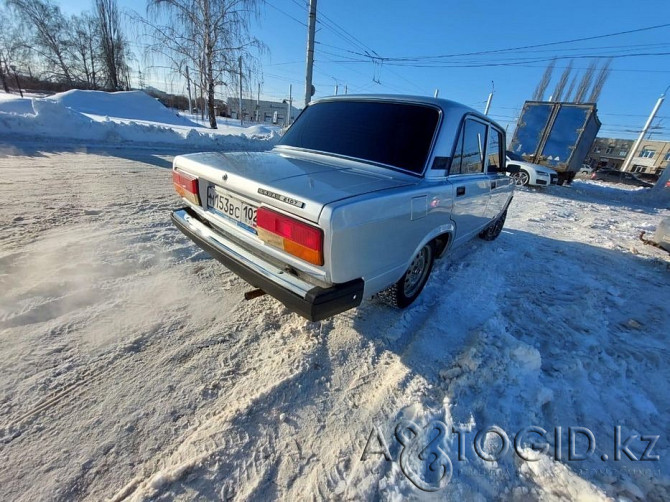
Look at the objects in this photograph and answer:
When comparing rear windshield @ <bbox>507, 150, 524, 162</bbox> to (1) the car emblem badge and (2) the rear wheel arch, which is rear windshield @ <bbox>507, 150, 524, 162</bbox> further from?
(1) the car emblem badge

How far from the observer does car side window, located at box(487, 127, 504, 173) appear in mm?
Result: 3494

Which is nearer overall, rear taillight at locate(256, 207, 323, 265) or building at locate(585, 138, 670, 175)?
rear taillight at locate(256, 207, 323, 265)

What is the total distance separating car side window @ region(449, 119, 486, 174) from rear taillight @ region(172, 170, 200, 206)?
2107mm

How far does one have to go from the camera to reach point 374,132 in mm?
2584

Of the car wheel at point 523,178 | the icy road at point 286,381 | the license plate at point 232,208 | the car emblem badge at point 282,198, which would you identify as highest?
the car emblem badge at point 282,198

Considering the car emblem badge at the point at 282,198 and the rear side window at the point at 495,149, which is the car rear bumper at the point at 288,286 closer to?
the car emblem badge at the point at 282,198

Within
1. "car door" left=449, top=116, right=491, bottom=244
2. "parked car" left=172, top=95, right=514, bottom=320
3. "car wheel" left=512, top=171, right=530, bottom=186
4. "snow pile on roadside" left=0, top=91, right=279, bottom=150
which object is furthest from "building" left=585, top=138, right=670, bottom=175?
"parked car" left=172, top=95, right=514, bottom=320

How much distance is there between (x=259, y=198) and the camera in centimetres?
193

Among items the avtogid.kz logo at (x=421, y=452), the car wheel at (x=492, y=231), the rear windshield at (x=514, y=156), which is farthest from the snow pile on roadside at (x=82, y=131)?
the rear windshield at (x=514, y=156)

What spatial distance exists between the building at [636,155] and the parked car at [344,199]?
61965 millimetres

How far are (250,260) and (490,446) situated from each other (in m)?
1.79

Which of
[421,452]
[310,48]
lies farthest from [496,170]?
[310,48]

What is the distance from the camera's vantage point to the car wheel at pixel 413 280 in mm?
2620

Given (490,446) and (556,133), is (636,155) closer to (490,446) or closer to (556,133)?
(556,133)
